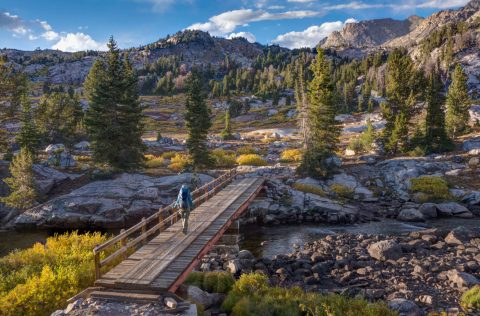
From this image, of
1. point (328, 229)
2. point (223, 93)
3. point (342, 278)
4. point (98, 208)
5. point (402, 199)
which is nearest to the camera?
point (342, 278)

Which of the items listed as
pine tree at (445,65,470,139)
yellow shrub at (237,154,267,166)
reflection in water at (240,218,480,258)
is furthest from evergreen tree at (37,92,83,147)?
pine tree at (445,65,470,139)

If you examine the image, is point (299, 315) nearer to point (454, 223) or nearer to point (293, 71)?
point (454, 223)

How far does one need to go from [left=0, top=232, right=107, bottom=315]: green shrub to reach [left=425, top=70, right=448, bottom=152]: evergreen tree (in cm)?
4257

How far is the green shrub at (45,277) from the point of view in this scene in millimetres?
12211

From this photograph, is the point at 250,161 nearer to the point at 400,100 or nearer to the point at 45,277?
the point at 400,100

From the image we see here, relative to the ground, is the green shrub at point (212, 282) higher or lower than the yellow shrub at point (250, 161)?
lower

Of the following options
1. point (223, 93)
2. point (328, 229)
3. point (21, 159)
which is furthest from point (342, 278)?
point (223, 93)

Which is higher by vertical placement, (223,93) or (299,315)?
(223,93)

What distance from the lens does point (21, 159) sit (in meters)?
32.3

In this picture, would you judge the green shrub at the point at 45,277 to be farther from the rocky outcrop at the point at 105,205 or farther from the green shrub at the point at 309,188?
the green shrub at the point at 309,188

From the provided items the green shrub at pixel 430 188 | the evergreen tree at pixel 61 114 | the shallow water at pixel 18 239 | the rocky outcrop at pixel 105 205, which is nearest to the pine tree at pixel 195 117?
the rocky outcrop at pixel 105 205

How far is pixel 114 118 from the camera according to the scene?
118 feet

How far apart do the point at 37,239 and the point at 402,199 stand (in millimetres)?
31369

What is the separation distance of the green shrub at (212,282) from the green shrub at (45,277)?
14.2ft
